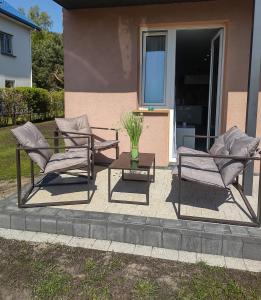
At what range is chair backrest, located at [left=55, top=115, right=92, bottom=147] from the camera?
18.4 feet

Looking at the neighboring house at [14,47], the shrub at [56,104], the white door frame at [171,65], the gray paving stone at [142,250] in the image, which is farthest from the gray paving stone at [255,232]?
the neighboring house at [14,47]

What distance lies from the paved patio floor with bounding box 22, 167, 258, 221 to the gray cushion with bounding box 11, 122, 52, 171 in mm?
494

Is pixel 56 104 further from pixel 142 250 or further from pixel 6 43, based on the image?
pixel 142 250

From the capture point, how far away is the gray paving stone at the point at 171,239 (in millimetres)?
3084

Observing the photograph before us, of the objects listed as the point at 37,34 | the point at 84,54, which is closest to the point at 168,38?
the point at 84,54

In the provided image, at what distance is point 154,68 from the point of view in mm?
5867

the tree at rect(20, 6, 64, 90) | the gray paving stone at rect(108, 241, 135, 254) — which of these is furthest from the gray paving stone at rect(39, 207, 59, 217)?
the tree at rect(20, 6, 64, 90)

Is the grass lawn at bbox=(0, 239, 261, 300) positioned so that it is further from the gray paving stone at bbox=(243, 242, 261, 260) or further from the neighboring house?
the neighboring house

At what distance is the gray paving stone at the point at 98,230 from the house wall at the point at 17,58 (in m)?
17.4

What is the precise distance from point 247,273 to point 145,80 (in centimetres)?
407

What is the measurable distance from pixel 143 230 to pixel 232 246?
850 millimetres

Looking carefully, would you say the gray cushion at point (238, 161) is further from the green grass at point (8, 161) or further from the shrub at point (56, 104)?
the shrub at point (56, 104)

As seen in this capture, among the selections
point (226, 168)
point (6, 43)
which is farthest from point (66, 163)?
point (6, 43)

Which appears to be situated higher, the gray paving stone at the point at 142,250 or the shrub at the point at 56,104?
the shrub at the point at 56,104
